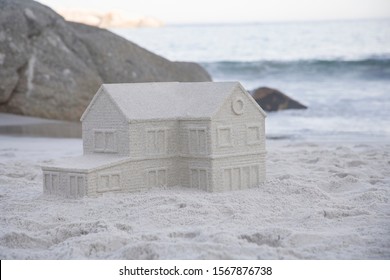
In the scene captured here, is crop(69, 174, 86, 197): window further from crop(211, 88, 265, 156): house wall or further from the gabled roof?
crop(211, 88, 265, 156): house wall

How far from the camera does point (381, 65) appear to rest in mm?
28094

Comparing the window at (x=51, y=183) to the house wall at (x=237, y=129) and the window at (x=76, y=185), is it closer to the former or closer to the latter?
the window at (x=76, y=185)

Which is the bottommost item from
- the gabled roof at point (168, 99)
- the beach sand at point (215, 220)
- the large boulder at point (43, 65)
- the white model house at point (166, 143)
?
the beach sand at point (215, 220)

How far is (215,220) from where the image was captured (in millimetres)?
7301

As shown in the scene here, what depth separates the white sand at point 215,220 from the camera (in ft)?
20.6

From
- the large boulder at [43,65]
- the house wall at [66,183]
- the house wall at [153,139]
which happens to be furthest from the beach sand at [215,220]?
the large boulder at [43,65]

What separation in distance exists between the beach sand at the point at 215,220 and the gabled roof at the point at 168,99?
77 centimetres

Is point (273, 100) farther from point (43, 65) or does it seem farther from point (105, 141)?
point (105, 141)

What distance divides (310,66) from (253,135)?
71.8 ft

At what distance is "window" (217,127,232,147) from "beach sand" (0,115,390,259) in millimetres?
500

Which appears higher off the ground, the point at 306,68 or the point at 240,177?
the point at 306,68

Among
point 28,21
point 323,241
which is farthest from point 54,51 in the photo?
point 323,241

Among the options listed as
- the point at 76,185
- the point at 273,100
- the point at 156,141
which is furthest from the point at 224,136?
the point at 273,100

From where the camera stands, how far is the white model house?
8.27 metres
